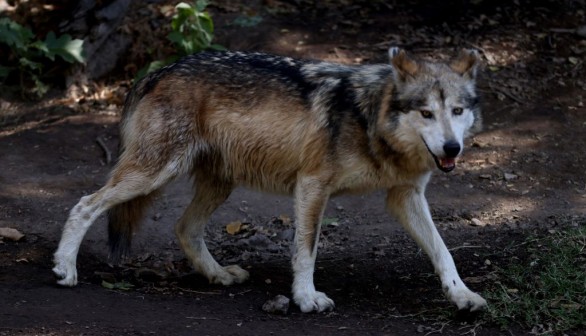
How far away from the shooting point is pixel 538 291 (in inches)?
220

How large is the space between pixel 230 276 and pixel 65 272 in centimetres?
112

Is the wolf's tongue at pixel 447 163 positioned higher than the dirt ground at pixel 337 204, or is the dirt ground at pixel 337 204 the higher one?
the wolf's tongue at pixel 447 163

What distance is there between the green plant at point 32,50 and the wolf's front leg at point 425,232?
4809 millimetres

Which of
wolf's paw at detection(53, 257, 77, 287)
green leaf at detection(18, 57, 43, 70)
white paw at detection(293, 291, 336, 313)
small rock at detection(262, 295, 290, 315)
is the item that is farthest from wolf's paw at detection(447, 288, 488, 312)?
green leaf at detection(18, 57, 43, 70)

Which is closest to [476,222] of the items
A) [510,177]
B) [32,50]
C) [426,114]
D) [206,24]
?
[510,177]

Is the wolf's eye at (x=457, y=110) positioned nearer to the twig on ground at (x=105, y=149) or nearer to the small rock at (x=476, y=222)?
the small rock at (x=476, y=222)

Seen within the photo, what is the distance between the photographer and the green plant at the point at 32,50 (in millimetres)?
9523

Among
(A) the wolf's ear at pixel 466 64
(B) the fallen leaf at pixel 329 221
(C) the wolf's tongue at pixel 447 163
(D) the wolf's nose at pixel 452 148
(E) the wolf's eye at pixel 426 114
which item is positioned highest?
(A) the wolf's ear at pixel 466 64

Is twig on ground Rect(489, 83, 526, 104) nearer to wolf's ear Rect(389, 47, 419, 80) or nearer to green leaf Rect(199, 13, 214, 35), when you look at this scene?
green leaf Rect(199, 13, 214, 35)

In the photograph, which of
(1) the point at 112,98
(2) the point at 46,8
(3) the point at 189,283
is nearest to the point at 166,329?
(3) the point at 189,283

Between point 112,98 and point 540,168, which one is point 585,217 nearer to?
point 540,168

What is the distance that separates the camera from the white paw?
5621 mm

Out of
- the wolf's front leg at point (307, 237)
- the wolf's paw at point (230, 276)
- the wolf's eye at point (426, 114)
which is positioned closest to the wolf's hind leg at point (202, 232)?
the wolf's paw at point (230, 276)

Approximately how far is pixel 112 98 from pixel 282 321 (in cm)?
512
